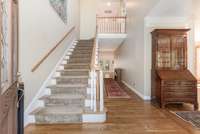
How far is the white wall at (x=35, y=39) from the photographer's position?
9.34 feet

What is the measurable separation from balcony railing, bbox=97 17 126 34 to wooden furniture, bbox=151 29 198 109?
4518 mm

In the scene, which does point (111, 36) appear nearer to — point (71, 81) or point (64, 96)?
point (71, 81)

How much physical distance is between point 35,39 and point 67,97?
1282 mm

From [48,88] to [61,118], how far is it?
38.6 inches

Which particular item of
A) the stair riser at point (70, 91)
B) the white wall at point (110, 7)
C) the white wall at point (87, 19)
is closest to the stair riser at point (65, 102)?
the stair riser at point (70, 91)

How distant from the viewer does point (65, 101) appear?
140 inches

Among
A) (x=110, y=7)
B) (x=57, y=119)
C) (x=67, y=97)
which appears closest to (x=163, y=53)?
(x=67, y=97)

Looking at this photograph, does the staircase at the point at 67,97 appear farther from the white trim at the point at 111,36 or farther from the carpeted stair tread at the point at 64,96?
the white trim at the point at 111,36

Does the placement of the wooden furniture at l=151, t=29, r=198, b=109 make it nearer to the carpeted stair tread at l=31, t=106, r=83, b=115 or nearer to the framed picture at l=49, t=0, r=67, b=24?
the carpeted stair tread at l=31, t=106, r=83, b=115

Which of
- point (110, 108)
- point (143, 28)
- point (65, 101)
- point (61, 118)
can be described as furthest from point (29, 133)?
point (143, 28)

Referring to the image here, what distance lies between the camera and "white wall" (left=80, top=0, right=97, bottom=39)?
30.6ft

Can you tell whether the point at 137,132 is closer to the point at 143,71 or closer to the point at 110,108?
the point at 110,108

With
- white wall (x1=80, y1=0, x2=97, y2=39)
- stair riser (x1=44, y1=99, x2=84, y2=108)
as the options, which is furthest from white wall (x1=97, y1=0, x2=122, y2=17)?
stair riser (x1=44, y1=99, x2=84, y2=108)

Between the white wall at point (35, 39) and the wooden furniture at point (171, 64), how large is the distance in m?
2.69
